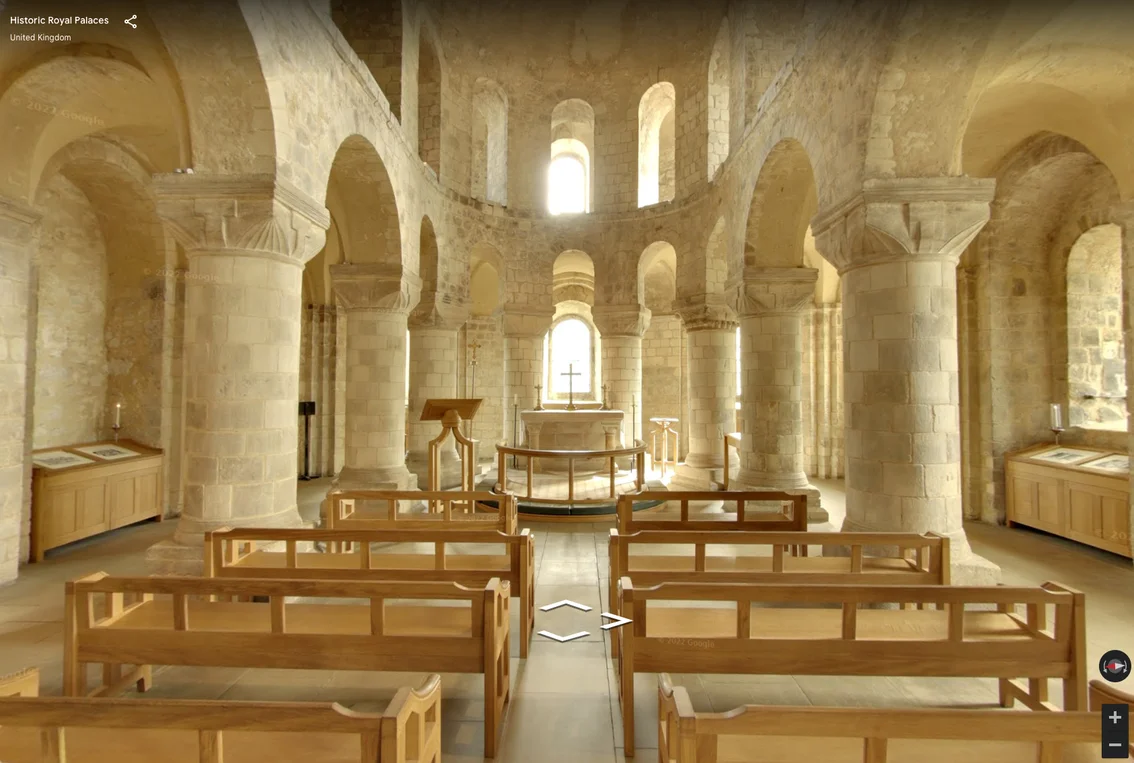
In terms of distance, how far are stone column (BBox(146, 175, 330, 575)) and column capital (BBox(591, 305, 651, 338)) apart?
775cm

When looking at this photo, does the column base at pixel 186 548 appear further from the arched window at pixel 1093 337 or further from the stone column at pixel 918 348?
the arched window at pixel 1093 337

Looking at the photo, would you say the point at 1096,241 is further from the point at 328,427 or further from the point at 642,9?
the point at 328,427

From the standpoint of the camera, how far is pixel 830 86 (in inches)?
208

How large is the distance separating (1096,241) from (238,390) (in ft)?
32.8

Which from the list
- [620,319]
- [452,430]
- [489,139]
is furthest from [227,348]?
[489,139]

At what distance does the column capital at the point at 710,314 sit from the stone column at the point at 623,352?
160 centimetres

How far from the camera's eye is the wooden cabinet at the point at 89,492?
20.4 ft

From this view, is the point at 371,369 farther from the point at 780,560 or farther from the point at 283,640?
the point at 780,560

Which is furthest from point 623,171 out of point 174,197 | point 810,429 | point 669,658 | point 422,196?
point 669,658

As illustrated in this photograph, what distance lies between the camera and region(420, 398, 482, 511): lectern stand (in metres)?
7.37

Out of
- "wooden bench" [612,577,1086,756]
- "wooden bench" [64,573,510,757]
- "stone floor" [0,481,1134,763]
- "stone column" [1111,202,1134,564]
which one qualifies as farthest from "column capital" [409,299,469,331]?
"stone column" [1111,202,1134,564]

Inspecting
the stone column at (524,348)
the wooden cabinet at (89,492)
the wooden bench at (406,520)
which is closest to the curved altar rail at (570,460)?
the wooden bench at (406,520)

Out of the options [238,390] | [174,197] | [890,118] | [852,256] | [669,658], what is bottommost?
[669,658]

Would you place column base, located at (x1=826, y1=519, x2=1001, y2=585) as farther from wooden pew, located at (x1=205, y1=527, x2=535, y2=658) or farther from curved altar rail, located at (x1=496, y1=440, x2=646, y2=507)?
curved altar rail, located at (x1=496, y1=440, x2=646, y2=507)
